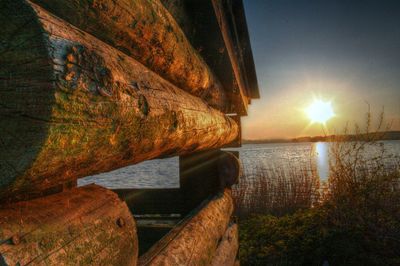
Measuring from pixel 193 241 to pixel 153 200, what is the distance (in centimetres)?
195

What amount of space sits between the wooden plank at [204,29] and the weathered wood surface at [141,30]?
313 mm

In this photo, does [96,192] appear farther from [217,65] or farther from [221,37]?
[217,65]

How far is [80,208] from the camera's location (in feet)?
2.38

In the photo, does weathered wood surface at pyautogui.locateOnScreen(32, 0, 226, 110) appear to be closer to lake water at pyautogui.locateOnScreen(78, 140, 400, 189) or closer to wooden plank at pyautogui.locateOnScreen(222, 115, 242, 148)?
wooden plank at pyautogui.locateOnScreen(222, 115, 242, 148)

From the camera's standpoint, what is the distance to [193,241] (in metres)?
1.61

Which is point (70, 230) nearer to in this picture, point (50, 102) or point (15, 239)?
point (15, 239)

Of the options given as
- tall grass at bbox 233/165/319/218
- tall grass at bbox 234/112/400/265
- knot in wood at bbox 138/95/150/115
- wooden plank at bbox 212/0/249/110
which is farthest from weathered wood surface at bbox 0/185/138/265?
tall grass at bbox 233/165/319/218

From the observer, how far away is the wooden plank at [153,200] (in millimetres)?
3326

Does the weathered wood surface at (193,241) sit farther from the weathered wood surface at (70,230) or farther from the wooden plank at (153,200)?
the wooden plank at (153,200)

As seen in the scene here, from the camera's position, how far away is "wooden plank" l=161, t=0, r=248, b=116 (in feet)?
6.27

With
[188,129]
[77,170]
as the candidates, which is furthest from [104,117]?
[188,129]

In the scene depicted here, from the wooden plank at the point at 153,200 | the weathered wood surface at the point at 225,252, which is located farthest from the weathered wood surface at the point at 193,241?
the wooden plank at the point at 153,200

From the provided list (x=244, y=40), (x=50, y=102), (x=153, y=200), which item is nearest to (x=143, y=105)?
(x=50, y=102)

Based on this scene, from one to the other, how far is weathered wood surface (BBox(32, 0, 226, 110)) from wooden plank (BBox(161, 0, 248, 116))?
0.31m
